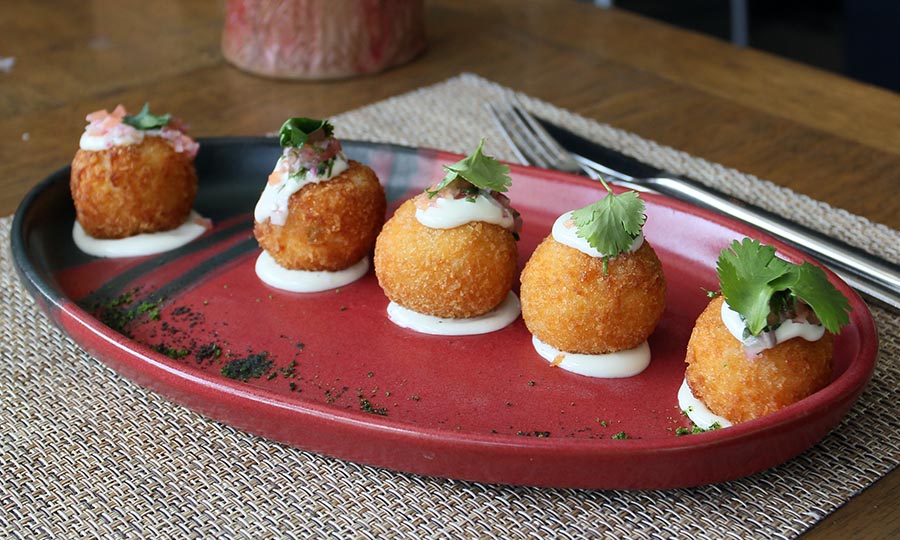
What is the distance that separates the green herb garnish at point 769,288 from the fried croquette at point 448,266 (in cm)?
35

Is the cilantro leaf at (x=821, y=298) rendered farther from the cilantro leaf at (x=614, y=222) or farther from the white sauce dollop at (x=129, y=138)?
the white sauce dollop at (x=129, y=138)

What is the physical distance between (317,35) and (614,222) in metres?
1.26

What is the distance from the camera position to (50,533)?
108cm

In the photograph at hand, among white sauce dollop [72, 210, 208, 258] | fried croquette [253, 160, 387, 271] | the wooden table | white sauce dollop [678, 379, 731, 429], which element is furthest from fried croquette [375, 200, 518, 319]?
the wooden table

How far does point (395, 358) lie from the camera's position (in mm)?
1332

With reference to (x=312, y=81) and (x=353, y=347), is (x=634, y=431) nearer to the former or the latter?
(x=353, y=347)

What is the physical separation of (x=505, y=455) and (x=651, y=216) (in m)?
0.61

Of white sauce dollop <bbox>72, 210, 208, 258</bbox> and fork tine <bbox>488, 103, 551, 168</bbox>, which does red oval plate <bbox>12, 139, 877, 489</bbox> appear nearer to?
white sauce dollop <bbox>72, 210, 208, 258</bbox>

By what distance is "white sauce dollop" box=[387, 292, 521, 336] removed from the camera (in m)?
1.38

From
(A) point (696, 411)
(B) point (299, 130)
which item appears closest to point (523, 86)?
(B) point (299, 130)

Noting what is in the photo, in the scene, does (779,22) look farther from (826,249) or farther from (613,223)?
(613,223)

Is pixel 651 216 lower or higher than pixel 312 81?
higher

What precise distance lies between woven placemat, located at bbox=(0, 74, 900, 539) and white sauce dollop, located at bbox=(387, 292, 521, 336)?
0.28 metres

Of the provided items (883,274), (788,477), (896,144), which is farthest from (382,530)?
(896,144)
